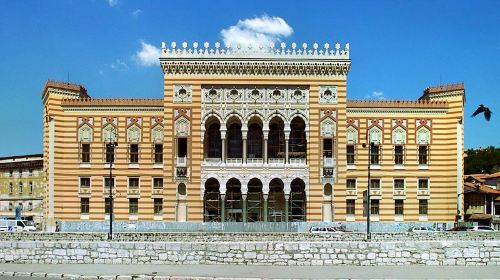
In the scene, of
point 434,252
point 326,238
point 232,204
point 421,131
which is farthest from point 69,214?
point 434,252

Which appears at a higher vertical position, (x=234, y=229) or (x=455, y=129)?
(x=455, y=129)

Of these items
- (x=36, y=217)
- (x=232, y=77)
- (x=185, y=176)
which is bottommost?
(x=36, y=217)

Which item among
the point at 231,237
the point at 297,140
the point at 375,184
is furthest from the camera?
the point at 297,140

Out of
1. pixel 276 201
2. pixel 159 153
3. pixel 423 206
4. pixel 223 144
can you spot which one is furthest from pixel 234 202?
pixel 423 206

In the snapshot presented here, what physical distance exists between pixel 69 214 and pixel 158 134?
10342 millimetres

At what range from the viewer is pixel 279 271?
2722 centimetres

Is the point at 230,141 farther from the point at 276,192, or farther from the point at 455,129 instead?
the point at 455,129

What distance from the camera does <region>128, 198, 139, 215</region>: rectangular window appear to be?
54.7 meters

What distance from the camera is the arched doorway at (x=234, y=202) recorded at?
54.7 metres

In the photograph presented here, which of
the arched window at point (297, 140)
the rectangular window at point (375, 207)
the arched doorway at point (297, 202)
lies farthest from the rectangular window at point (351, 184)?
the arched window at point (297, 140)

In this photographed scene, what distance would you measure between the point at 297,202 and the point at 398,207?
348 inches

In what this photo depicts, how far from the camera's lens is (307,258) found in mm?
28875

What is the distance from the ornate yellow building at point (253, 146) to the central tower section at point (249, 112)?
86 mm

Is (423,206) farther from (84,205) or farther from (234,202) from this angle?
(84,205)
